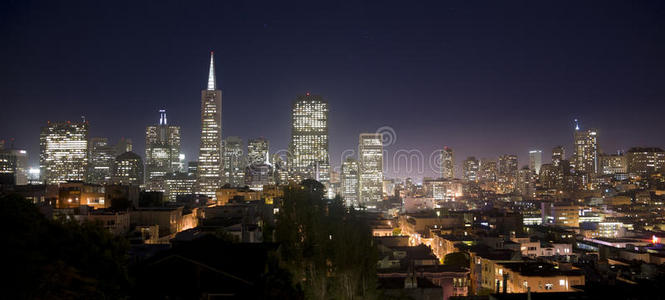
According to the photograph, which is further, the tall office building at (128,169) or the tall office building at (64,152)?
the tall office building at (64,152)

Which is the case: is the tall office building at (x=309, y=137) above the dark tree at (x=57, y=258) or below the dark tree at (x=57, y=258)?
above

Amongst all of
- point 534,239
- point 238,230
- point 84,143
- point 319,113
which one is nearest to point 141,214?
point 238,230

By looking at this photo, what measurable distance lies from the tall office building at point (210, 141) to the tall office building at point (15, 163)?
5440cm

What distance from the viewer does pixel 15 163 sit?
144 m

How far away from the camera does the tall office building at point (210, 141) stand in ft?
582

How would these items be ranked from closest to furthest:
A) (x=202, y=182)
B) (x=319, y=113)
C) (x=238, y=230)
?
(x=238, y=230) < (x=202, y=182) < (x=319, y=113)

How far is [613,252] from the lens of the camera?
220ft

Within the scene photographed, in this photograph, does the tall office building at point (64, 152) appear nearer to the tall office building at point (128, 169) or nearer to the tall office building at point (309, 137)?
the tall office building at point (128, 169)

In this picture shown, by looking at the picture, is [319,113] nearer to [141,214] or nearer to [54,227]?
[141,214]

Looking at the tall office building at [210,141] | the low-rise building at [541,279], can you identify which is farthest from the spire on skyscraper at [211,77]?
the low-rise building at [541,279]

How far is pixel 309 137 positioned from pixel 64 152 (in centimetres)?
9577

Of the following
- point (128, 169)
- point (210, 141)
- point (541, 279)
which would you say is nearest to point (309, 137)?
point (210, 141)

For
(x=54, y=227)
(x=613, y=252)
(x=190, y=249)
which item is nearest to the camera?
(x=54, y=227)

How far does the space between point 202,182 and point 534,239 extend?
132 meters
